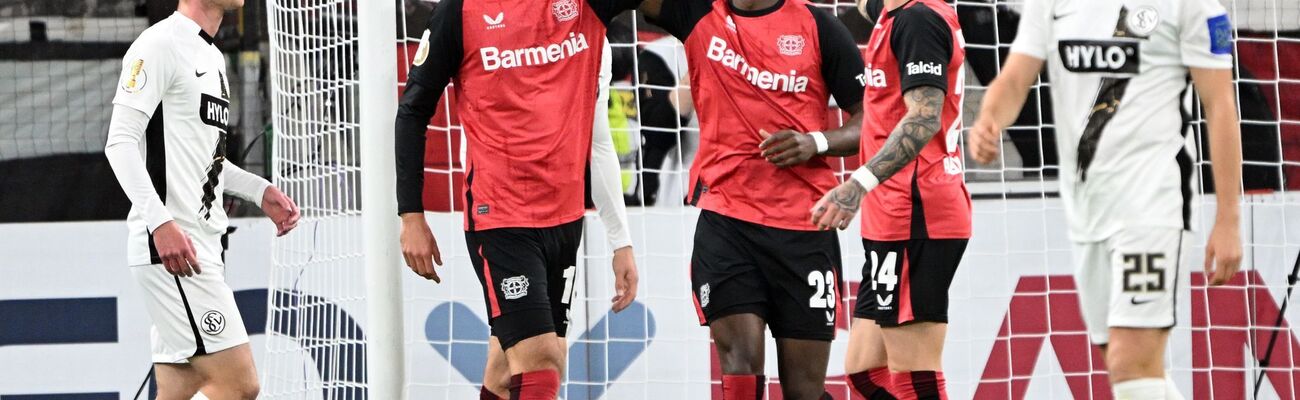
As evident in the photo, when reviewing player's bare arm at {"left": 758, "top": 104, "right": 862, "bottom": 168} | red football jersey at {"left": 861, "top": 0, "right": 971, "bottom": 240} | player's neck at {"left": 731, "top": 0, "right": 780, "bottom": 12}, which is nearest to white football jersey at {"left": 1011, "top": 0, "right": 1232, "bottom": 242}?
red football jersey at {"left": 861, "top": 0, "right": 971, "bottom": 240}

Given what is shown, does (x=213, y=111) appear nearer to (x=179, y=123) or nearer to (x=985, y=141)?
(x=179, y=123)

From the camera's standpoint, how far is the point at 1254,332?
20.6 feet

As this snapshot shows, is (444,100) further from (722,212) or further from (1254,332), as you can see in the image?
(1254,332)

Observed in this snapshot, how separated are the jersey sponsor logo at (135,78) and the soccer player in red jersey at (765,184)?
1.60m

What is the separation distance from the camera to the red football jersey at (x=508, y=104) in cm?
393

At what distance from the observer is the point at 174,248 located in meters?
4.14

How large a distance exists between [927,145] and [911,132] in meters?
0.33

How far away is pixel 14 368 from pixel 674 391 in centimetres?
297

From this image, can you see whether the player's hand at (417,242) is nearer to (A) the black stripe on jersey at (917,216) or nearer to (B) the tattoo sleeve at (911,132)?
(B) the tattoo sleeve at (911,132)

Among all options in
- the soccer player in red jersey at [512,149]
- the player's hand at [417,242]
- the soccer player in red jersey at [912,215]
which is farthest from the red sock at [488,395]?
the soccer player in red jersey at [912,215]

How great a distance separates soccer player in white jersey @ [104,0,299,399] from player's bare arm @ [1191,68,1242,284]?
290 centimetres

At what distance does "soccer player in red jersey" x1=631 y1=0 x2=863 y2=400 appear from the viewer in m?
4.11

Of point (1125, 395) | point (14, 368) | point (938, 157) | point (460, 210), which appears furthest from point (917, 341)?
point (14, 368)


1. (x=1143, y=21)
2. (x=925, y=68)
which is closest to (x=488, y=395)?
(x=925, y=68)
